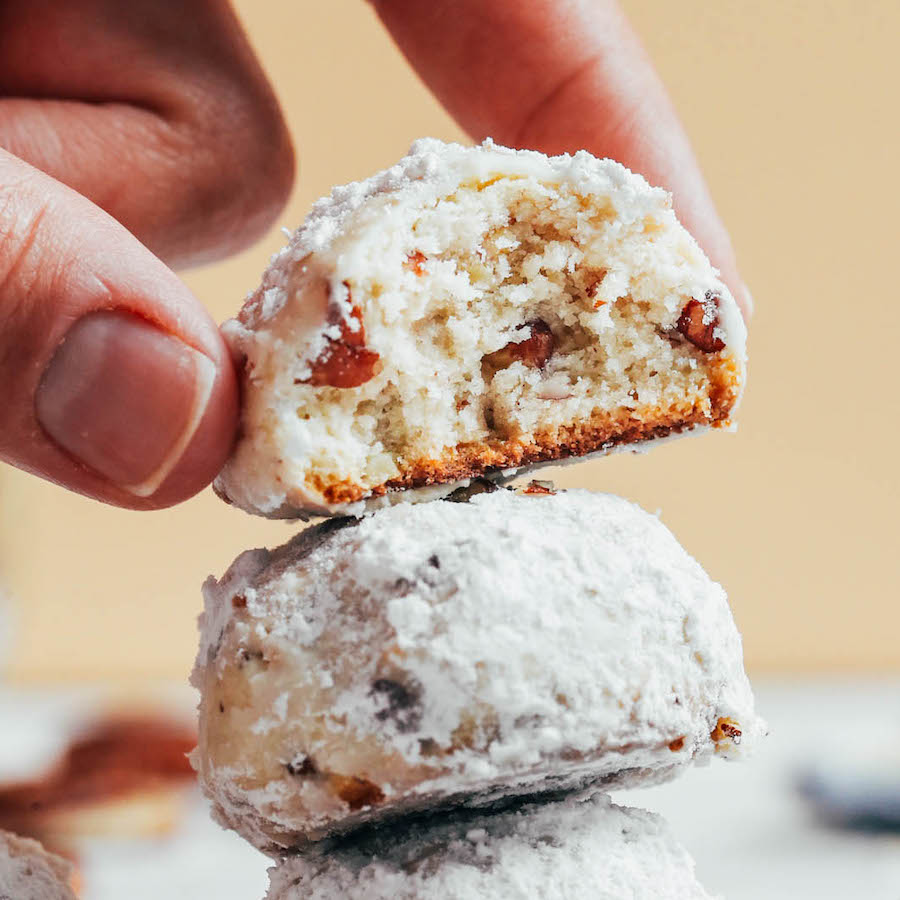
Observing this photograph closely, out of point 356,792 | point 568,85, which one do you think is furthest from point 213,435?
point 568,85

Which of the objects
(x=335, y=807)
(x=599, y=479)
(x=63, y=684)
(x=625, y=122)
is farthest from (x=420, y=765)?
(x=599, y=479)

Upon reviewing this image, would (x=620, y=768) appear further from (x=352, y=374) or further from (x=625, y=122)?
(x=625, y=122)

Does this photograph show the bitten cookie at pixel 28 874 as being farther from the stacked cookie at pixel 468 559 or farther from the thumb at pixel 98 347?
the thumb at pixel 98 347

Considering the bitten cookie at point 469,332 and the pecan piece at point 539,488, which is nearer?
the bitten cookie at point 469,332

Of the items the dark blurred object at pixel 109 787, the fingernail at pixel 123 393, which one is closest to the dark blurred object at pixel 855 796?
the dark blurred object at pixel 109 787

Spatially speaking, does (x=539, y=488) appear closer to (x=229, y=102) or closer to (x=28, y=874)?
(x=28, y=874)

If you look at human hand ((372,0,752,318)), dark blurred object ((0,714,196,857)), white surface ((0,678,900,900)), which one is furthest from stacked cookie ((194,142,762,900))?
dark blurred object ((0,714,196,857))
